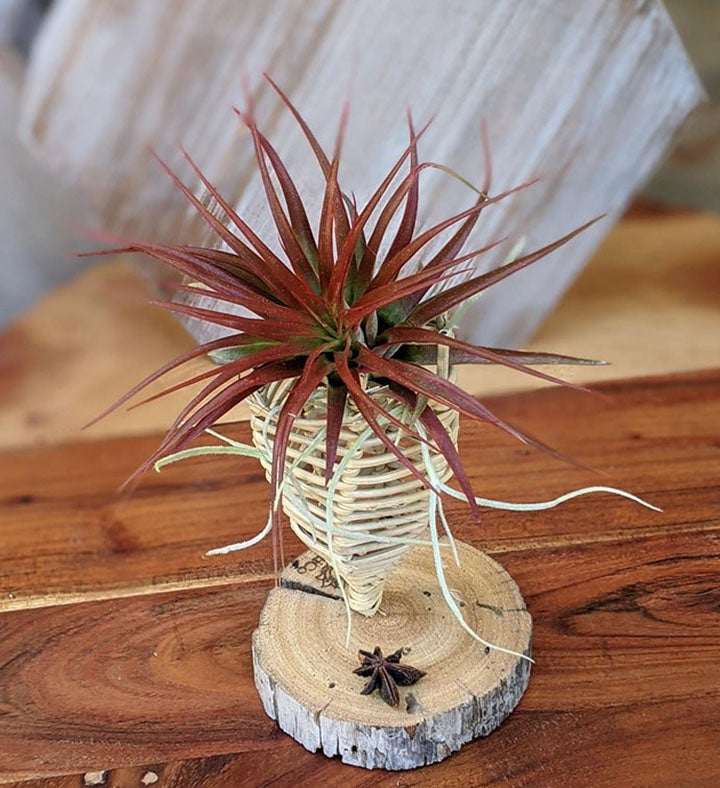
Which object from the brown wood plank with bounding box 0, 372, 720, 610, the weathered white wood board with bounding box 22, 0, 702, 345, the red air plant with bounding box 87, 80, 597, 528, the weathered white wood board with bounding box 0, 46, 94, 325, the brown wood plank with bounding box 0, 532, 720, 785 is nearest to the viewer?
the red air plant with bounding box 87, 80, 597, 528

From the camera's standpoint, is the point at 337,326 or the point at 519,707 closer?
the point at 337,326

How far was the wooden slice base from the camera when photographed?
2.13 feet

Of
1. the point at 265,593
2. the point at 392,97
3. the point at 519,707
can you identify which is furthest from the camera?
the point at 392,97

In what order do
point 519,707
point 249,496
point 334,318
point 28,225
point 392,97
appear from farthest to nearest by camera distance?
point 28,225 → point 392,97 → point 249,496 → point 519,707 → point 334,318

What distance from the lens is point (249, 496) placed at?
0.94 meters

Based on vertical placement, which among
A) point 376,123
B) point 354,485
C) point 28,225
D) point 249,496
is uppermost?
point 376,123

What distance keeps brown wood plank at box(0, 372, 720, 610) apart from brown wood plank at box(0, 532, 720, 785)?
3 cm

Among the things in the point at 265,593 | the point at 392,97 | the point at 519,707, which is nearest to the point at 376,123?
the point at 392,97

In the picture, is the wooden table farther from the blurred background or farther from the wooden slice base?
the blurred background

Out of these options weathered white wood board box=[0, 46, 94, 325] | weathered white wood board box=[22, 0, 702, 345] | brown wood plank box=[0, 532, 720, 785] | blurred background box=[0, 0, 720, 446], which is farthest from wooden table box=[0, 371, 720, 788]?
weathered white wood board box=[0, 46, 94, 325]

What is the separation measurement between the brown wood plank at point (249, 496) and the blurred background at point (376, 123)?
8 centimetres

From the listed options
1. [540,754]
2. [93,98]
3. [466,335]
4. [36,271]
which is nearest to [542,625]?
[540,754]

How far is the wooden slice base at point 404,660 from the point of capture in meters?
0.65

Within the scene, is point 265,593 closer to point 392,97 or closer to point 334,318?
point 334,318
